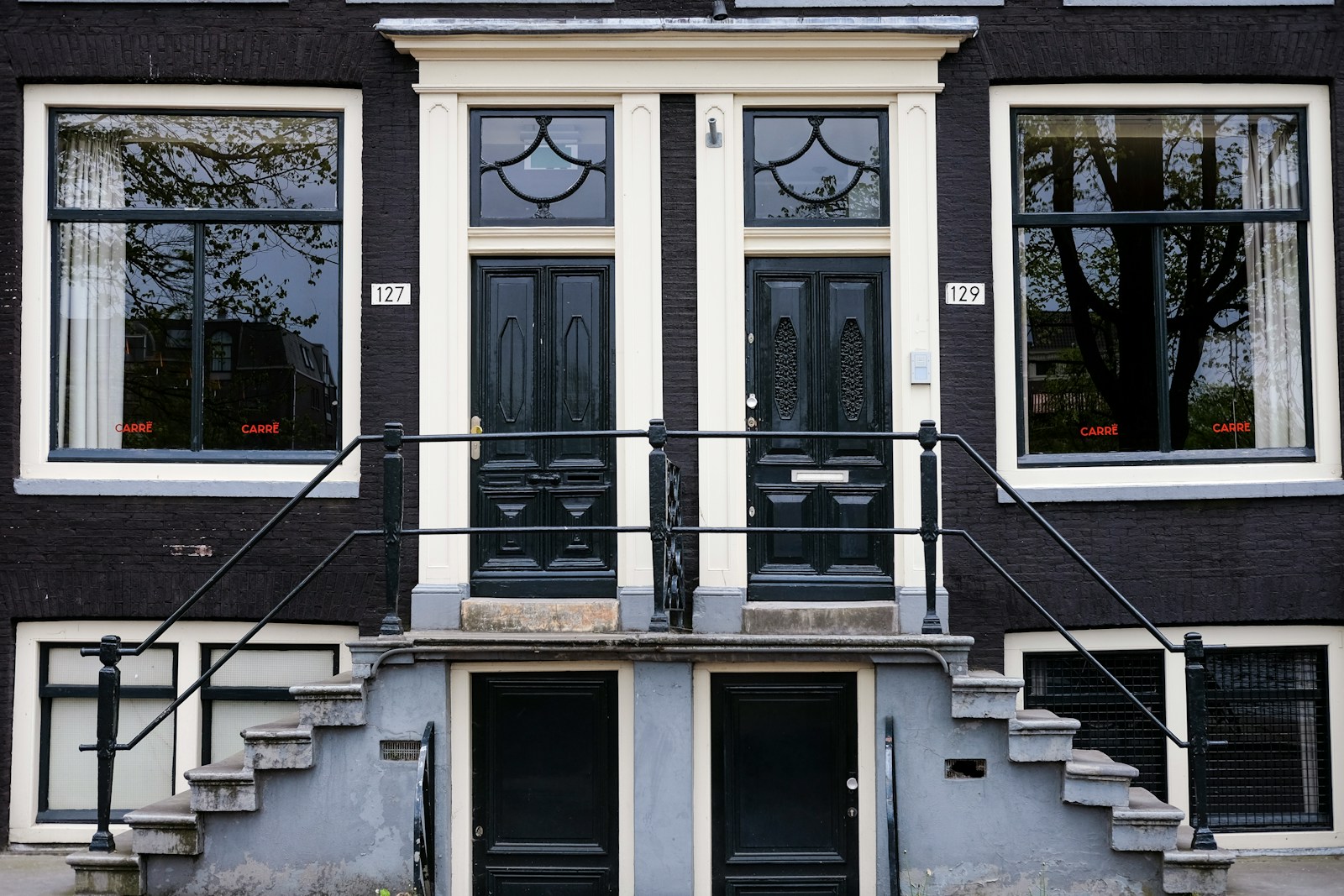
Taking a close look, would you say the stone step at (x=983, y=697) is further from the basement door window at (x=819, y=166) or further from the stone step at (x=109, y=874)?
the stone step at (x=109, y=874)

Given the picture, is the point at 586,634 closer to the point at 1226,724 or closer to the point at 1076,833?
the point at 1076,833

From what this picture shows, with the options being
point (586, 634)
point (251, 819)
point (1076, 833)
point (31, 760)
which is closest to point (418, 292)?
point (586, 634)

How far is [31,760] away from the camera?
26.0 feet

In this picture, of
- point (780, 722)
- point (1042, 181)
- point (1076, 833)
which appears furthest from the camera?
point (1042, 181)

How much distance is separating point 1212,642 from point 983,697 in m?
2.13

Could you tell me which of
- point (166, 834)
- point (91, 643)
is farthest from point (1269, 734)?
point (91, 643)

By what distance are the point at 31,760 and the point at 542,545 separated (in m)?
3.56

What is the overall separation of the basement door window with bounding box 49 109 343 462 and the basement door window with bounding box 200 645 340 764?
52.8 inches

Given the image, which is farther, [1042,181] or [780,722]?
[1042,181]

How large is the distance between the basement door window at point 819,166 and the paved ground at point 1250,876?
455 cm

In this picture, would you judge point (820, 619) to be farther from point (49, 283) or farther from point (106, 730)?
point (49, 283)

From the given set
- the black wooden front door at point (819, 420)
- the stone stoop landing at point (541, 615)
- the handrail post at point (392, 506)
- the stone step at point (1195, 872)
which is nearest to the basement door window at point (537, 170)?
the black wooden front door at point (819, 420)

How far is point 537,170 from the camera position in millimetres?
8023

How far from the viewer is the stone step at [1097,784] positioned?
6562mm
